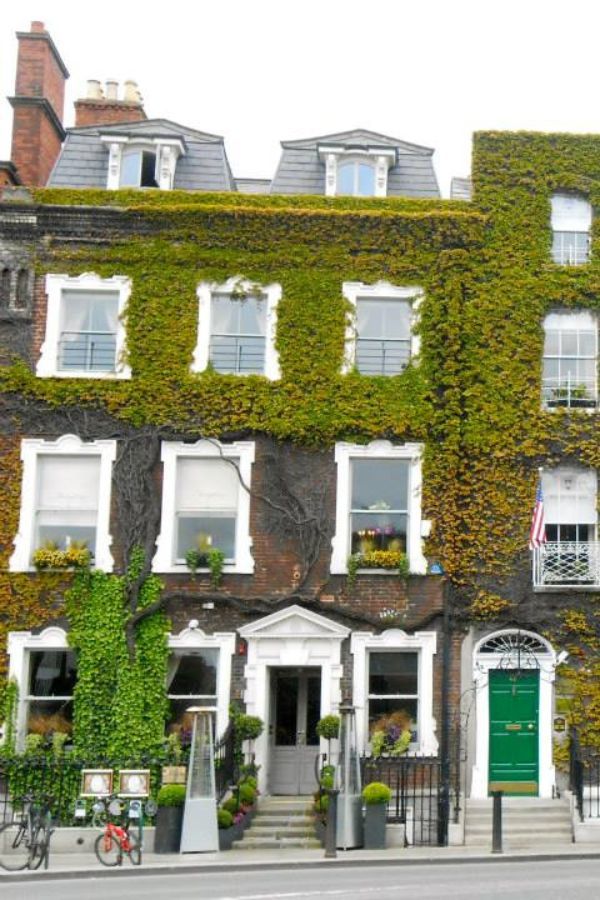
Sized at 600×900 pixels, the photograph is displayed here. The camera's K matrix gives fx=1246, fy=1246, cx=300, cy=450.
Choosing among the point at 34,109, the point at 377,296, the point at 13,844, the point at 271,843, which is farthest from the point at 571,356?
the point at 13,844

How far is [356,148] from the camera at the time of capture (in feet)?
86.7

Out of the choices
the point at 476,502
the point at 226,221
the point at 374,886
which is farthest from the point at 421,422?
the point at 374,886

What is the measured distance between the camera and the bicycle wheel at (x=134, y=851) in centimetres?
1875

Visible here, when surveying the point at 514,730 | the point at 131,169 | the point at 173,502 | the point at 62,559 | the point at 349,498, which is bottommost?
the point at 514,730

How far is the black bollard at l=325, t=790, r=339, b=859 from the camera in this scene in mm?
19234

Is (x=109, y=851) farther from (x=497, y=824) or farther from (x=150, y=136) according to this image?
(x=150, y=136)

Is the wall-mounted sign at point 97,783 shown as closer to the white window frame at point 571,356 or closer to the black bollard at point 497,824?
the black bollard at point 497,824

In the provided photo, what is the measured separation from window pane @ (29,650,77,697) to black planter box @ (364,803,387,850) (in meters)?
6.26

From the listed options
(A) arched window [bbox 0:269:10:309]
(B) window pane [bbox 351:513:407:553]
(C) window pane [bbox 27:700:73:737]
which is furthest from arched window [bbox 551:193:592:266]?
(C) window pane [bbox 27:700:73:737]

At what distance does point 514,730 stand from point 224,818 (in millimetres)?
6124

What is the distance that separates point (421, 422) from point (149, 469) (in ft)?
17.3

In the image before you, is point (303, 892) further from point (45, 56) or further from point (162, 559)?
point (45, 56)

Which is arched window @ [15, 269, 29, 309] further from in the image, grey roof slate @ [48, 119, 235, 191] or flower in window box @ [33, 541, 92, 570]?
flower in window box @ [33, 541, 92, 570]

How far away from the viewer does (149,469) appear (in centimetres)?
2375
